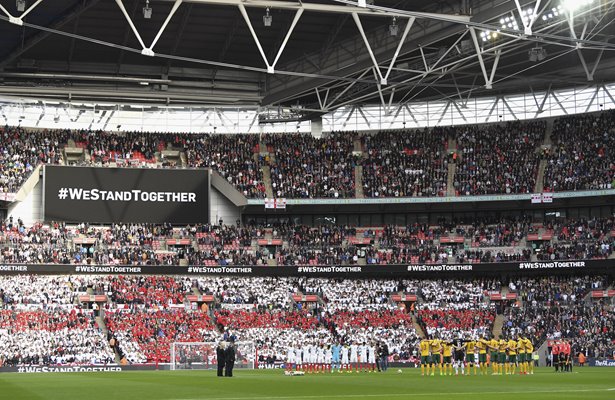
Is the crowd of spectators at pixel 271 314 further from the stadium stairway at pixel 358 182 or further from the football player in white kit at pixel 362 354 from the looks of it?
the football player in white kit at pixel 362 354

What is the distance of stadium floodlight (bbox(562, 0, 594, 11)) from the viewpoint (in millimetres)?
42438

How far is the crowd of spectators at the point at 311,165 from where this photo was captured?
236ft

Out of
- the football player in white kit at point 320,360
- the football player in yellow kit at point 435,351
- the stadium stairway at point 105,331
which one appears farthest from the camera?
the stadium stairway at point 105,331

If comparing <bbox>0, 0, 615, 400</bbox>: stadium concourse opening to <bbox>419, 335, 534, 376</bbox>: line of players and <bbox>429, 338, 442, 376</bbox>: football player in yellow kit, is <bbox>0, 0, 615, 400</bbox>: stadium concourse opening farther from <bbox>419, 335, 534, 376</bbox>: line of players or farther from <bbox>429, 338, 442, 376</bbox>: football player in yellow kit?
<bbox>429, 338, 442, 376</bbox>: football player in yellow kit

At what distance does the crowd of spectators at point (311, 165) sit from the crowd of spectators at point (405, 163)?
1.51m

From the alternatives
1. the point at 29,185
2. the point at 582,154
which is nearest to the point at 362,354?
the point at 582,154

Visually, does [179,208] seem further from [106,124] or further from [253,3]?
[253,3]

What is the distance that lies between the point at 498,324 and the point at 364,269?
34.8 ft

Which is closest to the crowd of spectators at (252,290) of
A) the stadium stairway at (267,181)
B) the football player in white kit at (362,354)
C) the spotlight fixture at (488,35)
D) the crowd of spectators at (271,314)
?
the crowd of spectators at (271,314)

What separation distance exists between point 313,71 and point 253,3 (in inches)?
735

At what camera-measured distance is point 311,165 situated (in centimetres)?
7381

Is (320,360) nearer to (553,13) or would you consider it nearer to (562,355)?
(562,355)

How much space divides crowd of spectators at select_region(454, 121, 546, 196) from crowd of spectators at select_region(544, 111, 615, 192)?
4.35ft

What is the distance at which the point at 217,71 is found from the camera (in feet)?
222
